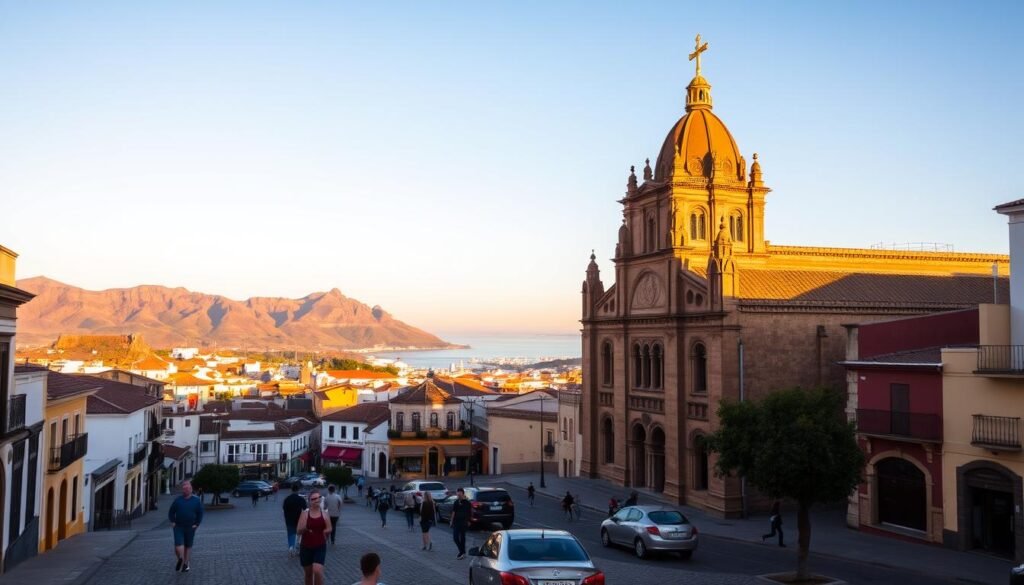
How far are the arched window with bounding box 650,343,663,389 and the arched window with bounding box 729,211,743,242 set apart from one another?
7513 mm

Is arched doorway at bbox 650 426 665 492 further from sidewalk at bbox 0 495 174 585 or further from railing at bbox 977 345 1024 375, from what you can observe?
sidewalk at bbox 0 495 174 585

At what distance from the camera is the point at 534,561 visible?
535 inches

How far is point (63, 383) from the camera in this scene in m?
33.1

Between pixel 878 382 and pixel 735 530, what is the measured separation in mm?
8365

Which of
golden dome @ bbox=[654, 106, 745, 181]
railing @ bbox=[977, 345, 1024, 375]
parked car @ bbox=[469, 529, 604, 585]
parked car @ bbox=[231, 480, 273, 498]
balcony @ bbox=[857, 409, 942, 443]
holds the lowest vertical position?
parked car @ bbox=[231, 480, 273, 498]

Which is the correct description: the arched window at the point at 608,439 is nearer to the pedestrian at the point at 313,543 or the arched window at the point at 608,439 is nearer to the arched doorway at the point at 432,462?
the arched doorway at the point at 432,462

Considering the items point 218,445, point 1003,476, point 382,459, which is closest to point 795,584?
point 1003,476

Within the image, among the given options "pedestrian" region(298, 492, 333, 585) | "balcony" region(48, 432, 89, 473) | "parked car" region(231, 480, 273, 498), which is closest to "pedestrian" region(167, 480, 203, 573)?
"pedestrian" region(298, 492, 333, 585)

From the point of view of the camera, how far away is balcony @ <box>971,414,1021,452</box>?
24438 millimetres

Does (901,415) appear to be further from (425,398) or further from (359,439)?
(359,439)

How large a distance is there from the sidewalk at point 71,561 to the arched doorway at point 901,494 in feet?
78.9

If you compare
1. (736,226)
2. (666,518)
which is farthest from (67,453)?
(736,226)

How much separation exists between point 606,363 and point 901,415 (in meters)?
22.5

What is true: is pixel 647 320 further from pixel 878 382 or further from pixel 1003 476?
pixel 1003 476
